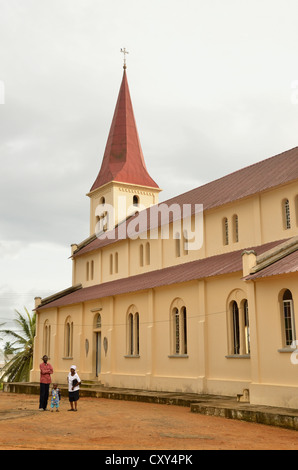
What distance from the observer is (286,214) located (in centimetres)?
2208

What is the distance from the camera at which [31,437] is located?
1214cm

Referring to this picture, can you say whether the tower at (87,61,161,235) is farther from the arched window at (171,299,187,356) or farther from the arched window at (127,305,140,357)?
the arched window at (171,299,187,356)

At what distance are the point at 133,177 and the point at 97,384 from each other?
18.3 m

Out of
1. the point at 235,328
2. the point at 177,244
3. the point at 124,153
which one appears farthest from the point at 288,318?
the point at 124,153

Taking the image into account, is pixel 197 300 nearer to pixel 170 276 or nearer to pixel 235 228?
pixel 170 276

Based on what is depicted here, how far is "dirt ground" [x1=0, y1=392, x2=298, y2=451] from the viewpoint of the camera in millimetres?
11000

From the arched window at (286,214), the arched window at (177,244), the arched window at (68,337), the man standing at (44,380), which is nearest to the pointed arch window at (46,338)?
the arched window at (68,337)

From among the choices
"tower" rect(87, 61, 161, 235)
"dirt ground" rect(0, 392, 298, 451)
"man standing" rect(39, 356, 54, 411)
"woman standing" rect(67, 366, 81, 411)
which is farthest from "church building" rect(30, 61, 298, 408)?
"man standing" rect(39, 356, 54, 411)

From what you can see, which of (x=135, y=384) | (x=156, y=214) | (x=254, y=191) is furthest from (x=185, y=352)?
(x=156, y=214)

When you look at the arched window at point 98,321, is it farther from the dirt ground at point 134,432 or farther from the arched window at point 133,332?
the dirt ground at point 134,432

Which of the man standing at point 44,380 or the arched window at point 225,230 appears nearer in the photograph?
the man standing at point 44,380

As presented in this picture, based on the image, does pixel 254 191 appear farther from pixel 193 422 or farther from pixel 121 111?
pixel 121 111

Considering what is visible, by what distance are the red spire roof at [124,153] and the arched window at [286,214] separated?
19.9 meters

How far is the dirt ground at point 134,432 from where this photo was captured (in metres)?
11.0
